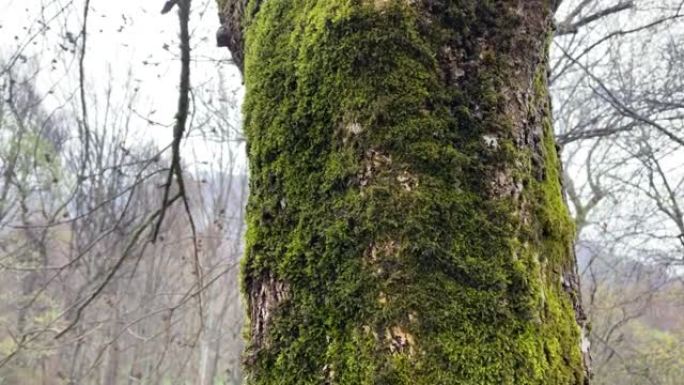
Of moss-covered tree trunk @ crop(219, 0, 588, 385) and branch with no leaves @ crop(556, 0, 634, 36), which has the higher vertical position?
branch with no leaves @ crop(556, 0, 634, 36)

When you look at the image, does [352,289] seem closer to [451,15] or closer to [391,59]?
[391,59]

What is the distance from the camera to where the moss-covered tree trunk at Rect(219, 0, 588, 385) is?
2.78 ft

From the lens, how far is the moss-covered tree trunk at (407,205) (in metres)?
0.85

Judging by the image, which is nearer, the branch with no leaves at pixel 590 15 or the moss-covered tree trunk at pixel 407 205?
the moss-covered tree trunk at pixel 407 205

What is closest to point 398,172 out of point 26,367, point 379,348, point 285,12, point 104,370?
point 379,348

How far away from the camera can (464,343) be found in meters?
0.82

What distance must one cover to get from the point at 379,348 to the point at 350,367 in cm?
6

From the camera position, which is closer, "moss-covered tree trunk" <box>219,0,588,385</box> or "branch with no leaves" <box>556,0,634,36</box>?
"moss-covered tree trunk" <box>219,0,588,385</box>

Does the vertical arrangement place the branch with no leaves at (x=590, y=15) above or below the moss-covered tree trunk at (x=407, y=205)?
above

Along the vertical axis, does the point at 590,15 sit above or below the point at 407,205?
above

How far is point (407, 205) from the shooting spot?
90cm

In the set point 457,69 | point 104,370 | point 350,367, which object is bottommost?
point 104,370

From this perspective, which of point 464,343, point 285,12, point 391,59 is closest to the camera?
point 464,343

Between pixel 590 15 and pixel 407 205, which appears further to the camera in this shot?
pixel 590 15
